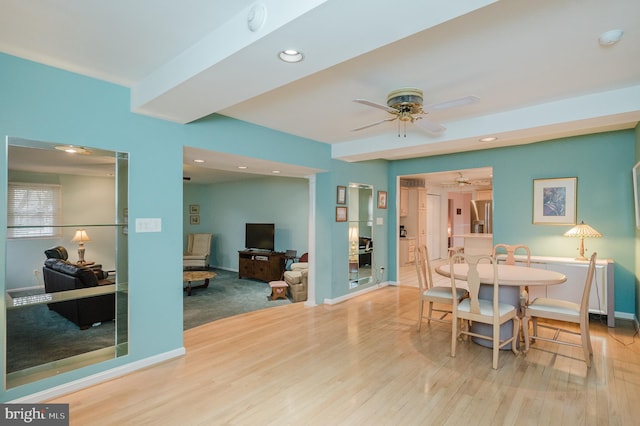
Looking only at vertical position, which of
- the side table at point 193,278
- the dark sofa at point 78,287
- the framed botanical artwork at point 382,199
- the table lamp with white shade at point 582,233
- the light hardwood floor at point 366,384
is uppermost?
the framed botanical artwork at point 382,199

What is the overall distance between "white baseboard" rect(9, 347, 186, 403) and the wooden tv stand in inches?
150

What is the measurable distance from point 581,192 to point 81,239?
19.1 ft

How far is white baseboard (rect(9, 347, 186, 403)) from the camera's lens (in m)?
2.34

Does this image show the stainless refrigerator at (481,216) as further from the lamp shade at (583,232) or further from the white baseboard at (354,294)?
the lamp shade at (583,232)

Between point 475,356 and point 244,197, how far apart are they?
21.9 ft

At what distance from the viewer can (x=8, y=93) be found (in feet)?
7.30

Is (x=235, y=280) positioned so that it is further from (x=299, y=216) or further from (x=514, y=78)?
(x=514, y=78)

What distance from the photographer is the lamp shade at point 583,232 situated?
409cm

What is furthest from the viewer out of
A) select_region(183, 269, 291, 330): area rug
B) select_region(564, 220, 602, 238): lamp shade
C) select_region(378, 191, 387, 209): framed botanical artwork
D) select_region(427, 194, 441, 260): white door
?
select_region(427, 194, 441, 260): white door

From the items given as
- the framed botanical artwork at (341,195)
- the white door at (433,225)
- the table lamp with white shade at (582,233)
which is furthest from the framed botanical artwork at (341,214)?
the white door at (433,225)

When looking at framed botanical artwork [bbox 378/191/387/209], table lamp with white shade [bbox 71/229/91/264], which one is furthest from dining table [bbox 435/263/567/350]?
table lamp with white shade [bbox 71/229/91/264]

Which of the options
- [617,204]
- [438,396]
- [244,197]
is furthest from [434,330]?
[244,197]

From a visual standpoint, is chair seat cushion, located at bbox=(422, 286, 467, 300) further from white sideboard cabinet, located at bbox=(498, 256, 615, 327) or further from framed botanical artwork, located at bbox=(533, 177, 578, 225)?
framed botanical artwork, located at bbox=(533, 177, 578, 225)

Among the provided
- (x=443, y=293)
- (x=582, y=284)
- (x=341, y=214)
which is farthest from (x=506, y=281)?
(x=341, y=214)
